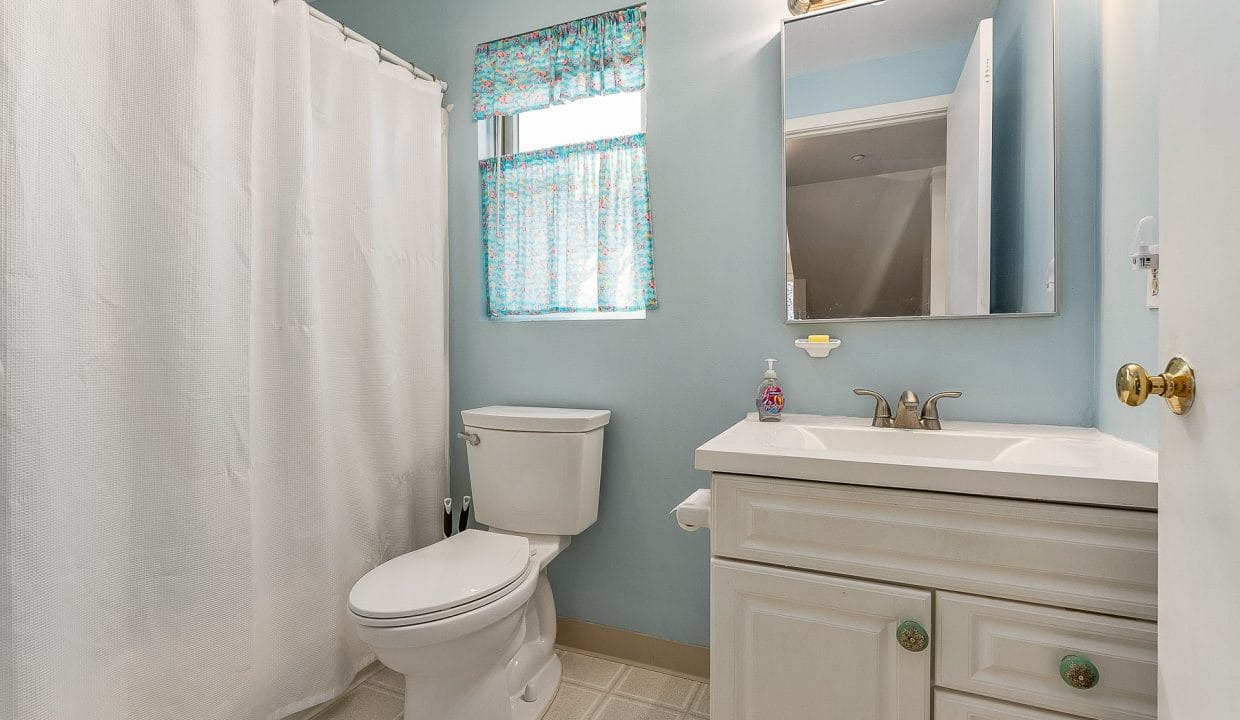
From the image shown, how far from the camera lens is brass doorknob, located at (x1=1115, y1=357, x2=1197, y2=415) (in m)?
0.58

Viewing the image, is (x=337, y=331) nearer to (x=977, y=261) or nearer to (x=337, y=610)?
(x=337, y=610)

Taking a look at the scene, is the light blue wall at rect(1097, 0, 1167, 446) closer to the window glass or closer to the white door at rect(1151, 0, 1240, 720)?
the white door at rect(1151, 0, 1240, 720)

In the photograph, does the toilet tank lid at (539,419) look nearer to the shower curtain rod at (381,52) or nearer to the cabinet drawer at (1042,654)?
the cabinet drawer at (1042,654)

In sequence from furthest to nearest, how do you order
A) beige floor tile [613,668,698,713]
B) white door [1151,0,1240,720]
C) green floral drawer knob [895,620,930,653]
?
beige floor tile [613,668,698,713]
green floral drawer knob [895,620,930,653]
white door [1151,0,1240,720]

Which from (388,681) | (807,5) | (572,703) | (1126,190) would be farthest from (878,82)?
(388,681)

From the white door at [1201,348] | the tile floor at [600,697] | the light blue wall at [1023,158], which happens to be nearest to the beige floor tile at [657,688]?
the tile floor at [600,697]

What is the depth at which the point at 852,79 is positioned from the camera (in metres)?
1.49

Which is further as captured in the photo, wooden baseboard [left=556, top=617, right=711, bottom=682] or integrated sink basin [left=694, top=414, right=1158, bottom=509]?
wooden baseboard [left=556, top=617, right=711, bottom=682]

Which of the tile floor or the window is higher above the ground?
the window

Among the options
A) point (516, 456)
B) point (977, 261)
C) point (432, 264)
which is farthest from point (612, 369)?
point (977, 261)

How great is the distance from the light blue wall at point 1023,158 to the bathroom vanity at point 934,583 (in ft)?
1.23

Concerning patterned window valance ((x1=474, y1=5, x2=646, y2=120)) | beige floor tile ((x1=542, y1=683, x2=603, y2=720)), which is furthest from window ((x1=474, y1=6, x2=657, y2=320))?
beige floor tile ((x1=542, y1=683, x2=603, y2=720))

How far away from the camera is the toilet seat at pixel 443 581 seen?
125cm

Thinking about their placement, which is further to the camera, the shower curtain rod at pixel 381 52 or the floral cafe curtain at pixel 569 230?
the floral cafe curtain at pixel 569 230
